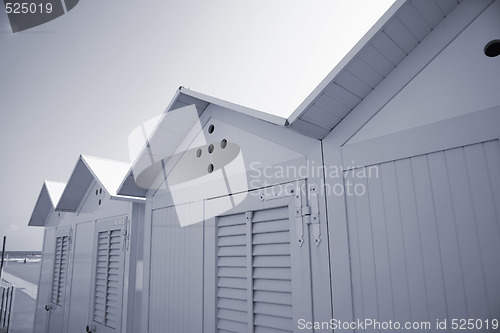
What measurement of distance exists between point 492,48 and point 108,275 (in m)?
6.46

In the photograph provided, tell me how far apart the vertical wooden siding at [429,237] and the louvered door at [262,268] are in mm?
547

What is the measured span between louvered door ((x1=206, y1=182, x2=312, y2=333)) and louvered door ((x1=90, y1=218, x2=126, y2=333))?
262cm

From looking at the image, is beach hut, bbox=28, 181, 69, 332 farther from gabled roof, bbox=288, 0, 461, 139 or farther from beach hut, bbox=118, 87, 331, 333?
gabled roof, bbox=288, 0, 461, 139

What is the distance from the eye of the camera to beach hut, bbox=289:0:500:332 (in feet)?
7.37

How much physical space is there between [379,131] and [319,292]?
59.3 inches

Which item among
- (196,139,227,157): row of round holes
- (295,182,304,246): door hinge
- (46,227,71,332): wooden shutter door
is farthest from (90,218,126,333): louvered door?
(295,182,304,246): door hinge

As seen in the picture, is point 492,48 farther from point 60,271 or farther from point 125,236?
point 60,271

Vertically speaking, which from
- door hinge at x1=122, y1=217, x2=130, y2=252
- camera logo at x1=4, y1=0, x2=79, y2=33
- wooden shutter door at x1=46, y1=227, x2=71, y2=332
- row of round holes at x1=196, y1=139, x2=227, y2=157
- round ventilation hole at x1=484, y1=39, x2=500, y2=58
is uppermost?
camera logo at x1=4, y1=0, x2=79, y2=33

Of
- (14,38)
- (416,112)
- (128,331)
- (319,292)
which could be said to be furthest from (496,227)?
(14,38)

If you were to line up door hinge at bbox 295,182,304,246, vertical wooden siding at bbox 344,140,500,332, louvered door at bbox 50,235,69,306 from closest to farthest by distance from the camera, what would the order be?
vertical wooden siding at bbox 344,140,500,332 → door hinge at bbox 295,182,304,246 → louvered door at bbox 50,235,69,306

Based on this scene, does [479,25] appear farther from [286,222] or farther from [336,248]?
[286,222]

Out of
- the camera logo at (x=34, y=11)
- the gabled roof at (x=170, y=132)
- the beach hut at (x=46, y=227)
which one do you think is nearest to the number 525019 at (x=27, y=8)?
the camera logo at (x=34, y=11)

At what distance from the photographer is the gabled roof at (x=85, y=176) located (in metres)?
6.53

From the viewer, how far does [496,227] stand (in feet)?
7.06
